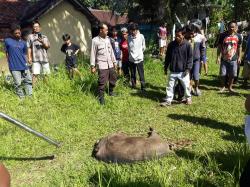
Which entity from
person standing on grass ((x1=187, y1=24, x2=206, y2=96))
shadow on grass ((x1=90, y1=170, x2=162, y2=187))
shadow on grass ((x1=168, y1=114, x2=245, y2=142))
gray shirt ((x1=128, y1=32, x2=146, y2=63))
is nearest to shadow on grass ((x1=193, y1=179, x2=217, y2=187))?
shadow on grass ((x1=90, y1=170, x2=162, y2=187))

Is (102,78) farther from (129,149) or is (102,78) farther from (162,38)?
(162,38)

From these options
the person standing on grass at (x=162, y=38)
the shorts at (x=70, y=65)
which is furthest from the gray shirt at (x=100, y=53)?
the person standing on grass at (x=162, y=38)

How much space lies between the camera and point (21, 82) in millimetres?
8008

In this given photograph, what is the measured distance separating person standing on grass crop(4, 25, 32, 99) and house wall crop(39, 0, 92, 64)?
8.71 m

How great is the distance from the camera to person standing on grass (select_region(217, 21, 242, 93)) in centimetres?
790

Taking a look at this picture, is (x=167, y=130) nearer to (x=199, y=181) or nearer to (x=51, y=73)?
(x=199, y=181)

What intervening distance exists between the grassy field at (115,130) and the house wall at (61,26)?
7.81 metres

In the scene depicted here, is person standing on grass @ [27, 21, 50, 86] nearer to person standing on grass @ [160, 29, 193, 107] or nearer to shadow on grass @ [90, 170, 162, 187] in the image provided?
person standing on grass @ [160, 29, 193, 107]

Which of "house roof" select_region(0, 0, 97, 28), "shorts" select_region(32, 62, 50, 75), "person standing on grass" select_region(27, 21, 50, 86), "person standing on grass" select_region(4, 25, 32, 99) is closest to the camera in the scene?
"person standing on grass" select_region(4, 25, 32, 99)

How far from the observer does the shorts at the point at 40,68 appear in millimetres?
8797

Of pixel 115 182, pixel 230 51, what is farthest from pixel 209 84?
pixel 115 182

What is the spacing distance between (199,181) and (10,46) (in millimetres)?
5442

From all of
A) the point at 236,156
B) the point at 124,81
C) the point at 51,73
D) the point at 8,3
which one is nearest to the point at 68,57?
the point at 51,73

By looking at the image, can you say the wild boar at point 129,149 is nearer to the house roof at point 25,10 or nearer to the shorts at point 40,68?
the shorts at point 40,68
